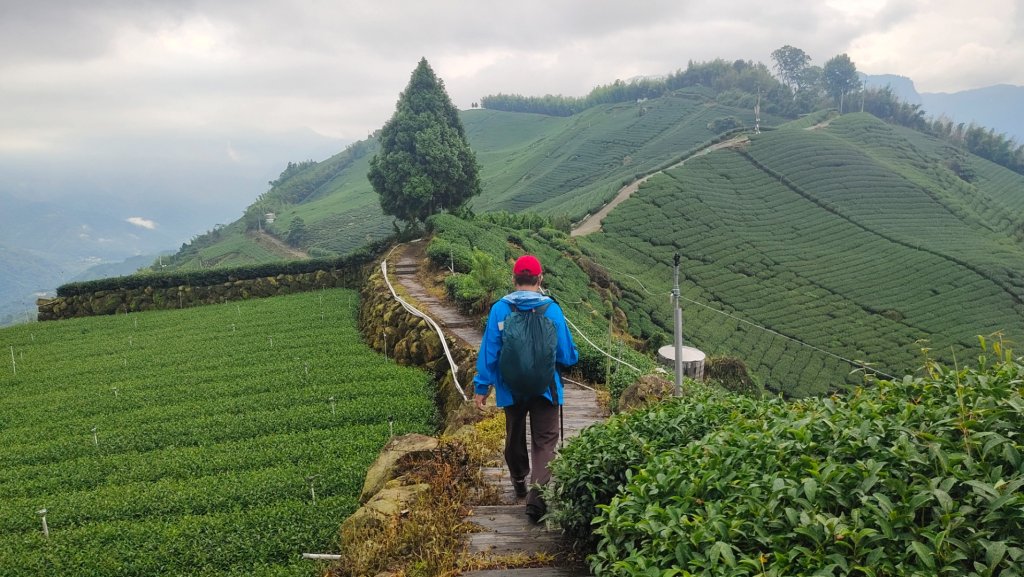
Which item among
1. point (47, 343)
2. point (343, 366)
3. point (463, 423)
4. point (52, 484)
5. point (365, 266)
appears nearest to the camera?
point (463, 423)

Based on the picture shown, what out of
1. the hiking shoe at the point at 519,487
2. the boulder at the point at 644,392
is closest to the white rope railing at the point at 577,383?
the boulder at the point at 644,392

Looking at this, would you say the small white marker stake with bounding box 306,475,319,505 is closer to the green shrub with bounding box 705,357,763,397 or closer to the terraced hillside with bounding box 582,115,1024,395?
the green shrub with bounding box 705,357,763,397

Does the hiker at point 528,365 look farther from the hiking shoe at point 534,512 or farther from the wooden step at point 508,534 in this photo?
the wooden step at point 508,534

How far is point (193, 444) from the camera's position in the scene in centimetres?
976

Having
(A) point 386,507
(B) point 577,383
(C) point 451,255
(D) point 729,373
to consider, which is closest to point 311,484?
(A) point 386,507

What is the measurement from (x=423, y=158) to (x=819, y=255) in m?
31.1

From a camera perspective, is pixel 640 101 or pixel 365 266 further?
pixel 640 101

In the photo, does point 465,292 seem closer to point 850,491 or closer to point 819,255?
point 850,491

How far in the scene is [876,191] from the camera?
51.4m

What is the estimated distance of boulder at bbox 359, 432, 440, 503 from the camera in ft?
19.7

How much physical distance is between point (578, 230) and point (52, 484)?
35872 mm

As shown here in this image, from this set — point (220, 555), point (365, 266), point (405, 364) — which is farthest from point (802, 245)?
point (220, 555)

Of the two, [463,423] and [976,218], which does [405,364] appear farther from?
[976,218]

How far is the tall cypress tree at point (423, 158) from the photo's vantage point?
80.5 feet
